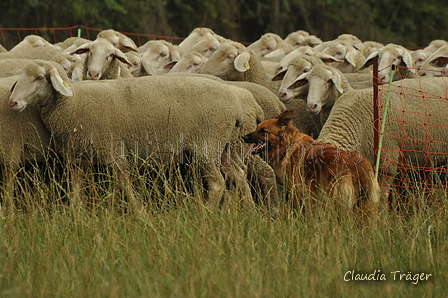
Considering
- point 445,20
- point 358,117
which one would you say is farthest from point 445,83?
point 445,20

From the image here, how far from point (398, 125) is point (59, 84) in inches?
105

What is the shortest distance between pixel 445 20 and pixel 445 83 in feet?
52.1

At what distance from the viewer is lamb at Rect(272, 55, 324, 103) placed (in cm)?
675

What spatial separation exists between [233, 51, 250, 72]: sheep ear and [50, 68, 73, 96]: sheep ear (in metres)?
2.45

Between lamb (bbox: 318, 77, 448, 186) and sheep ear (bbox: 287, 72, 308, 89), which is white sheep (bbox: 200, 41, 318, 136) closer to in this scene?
sheep ear (bbox: 287, 72, 308, 89)

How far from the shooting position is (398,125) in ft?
20.0

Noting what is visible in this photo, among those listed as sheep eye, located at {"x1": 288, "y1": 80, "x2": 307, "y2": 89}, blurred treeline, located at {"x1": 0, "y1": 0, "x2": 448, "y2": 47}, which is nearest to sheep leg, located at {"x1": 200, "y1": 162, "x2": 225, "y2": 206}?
Result: sheep eye, located at {"x1": 288, "y1": 80, "x2": 307, "y2": 89}

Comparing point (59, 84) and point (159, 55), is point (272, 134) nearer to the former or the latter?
point (59, 84)

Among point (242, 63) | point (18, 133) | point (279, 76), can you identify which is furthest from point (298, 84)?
point (18, 133)

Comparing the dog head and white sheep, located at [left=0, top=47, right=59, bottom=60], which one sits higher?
the dog head

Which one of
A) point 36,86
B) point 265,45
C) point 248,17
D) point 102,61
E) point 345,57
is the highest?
point 36,86

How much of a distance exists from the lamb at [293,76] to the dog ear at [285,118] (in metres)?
1.84

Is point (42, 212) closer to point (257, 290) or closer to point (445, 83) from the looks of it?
point (257, 290)

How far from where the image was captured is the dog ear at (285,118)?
4855mm
